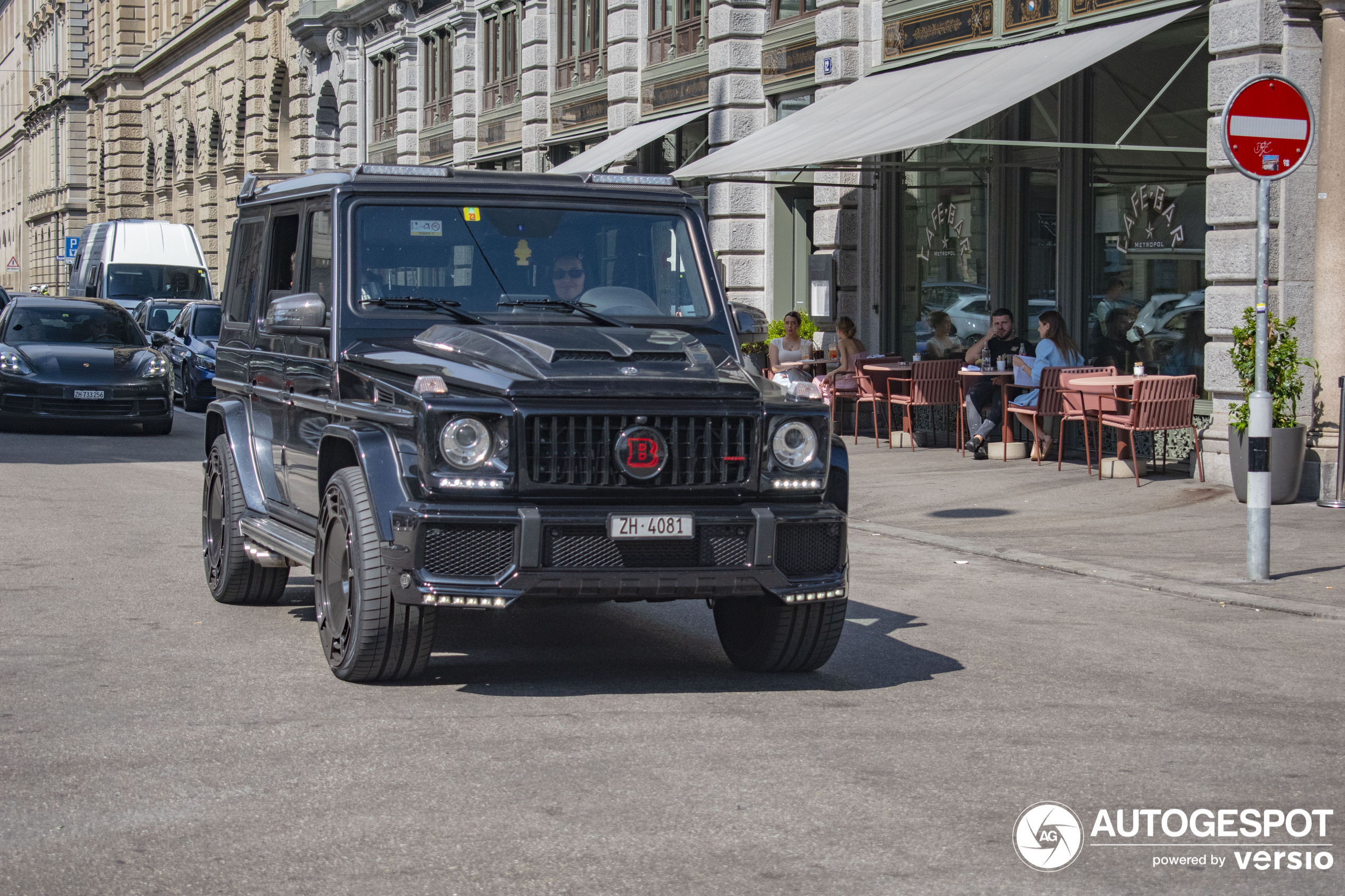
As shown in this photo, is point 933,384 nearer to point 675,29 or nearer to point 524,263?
point 675,29

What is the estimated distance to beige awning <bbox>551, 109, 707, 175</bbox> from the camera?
24000 mm

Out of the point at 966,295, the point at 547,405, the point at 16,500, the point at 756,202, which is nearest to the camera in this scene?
the point at 547,405

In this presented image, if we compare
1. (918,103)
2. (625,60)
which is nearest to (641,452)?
(918,103)

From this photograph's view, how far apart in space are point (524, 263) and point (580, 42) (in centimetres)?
2213

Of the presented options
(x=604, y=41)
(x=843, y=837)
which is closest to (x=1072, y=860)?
(x=843, y=837)

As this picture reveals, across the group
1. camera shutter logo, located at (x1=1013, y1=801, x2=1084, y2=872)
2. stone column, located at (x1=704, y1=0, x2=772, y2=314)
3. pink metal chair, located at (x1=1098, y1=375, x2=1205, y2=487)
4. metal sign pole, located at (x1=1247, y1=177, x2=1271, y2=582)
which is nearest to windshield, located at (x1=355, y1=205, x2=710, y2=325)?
camera shutter logo, located at (x1=1013, y1=801, x2=1084, y2=872)

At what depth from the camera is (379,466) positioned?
6.31 m

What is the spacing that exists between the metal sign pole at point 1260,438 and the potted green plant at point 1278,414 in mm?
3347

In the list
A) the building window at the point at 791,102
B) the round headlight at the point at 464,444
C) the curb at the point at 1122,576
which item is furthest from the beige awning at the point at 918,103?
the round headlight at the point at 464,444

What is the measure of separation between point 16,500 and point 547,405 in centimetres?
833

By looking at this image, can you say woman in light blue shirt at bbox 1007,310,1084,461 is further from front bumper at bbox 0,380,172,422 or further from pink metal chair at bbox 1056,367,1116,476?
front bumper at bbox 0,380,172,422

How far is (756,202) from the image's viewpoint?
2356 cm

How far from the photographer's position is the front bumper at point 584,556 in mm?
6020

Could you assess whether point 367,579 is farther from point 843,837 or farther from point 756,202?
point 756,202
